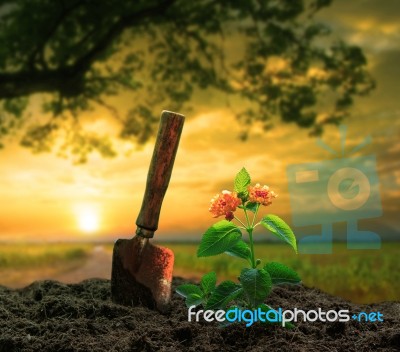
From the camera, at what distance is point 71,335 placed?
A: 2.83 m

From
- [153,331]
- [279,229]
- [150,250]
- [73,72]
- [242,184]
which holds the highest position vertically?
[73,72]

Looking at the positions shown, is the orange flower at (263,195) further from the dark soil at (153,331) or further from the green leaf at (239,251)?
the dark soil at (153,331)

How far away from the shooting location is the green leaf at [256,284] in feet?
8.80

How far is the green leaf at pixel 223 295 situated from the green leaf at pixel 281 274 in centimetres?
19

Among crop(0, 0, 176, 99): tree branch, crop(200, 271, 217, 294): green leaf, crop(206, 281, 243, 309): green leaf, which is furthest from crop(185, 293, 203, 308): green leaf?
crop(0, 0, 176, 99): tree branch

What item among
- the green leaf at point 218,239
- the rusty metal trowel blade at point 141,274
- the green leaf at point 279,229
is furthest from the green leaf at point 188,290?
the green leaf at point 279,229

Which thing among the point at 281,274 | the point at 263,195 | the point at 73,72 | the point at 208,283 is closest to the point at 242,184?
the point at 263,195

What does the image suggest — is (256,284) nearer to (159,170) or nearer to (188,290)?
(188,290)

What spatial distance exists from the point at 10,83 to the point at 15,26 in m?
0.74

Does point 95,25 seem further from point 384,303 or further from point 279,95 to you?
point 384,303

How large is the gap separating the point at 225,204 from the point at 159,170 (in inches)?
29.8

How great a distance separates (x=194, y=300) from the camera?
3.12 meters

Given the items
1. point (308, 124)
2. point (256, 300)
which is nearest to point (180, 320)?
point (256, 300)

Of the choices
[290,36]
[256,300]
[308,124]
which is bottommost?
[256,300]
